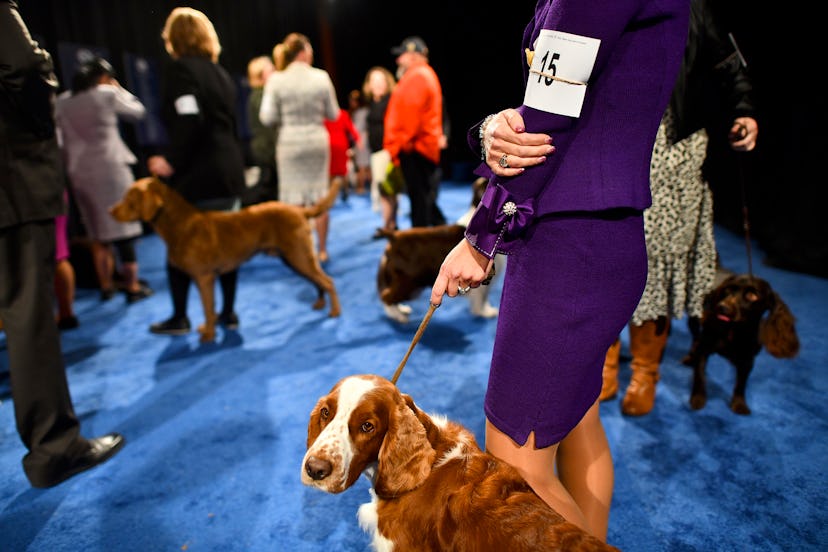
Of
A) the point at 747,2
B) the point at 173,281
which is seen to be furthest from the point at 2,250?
the point at 747,2

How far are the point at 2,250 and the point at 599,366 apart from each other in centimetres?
204

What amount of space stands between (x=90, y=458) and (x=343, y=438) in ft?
5.30

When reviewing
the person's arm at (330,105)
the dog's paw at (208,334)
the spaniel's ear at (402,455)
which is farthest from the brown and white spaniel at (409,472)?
the person's arm at (330,105)

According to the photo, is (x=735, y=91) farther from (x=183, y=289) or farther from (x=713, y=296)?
(x=183, y=289)

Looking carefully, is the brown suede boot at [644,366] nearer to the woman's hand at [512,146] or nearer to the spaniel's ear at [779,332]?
the spaniel's ear at [779,332]

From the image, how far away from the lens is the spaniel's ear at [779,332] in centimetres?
227

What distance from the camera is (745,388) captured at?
2.46 meters

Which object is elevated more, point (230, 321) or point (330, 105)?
point (330, 105)

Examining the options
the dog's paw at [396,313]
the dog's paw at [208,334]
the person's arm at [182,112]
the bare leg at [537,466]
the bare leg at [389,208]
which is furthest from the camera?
the bare leg at [389,208]

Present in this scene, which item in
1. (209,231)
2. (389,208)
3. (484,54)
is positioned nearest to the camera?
(209,231)

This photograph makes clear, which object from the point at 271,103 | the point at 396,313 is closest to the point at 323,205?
the point at 396,313

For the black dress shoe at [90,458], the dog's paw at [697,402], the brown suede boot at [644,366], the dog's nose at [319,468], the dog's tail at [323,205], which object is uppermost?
the dog's tail at [323,205]

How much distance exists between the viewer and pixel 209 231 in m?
3.29

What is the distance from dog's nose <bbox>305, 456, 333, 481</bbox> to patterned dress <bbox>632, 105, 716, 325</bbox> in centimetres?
166
